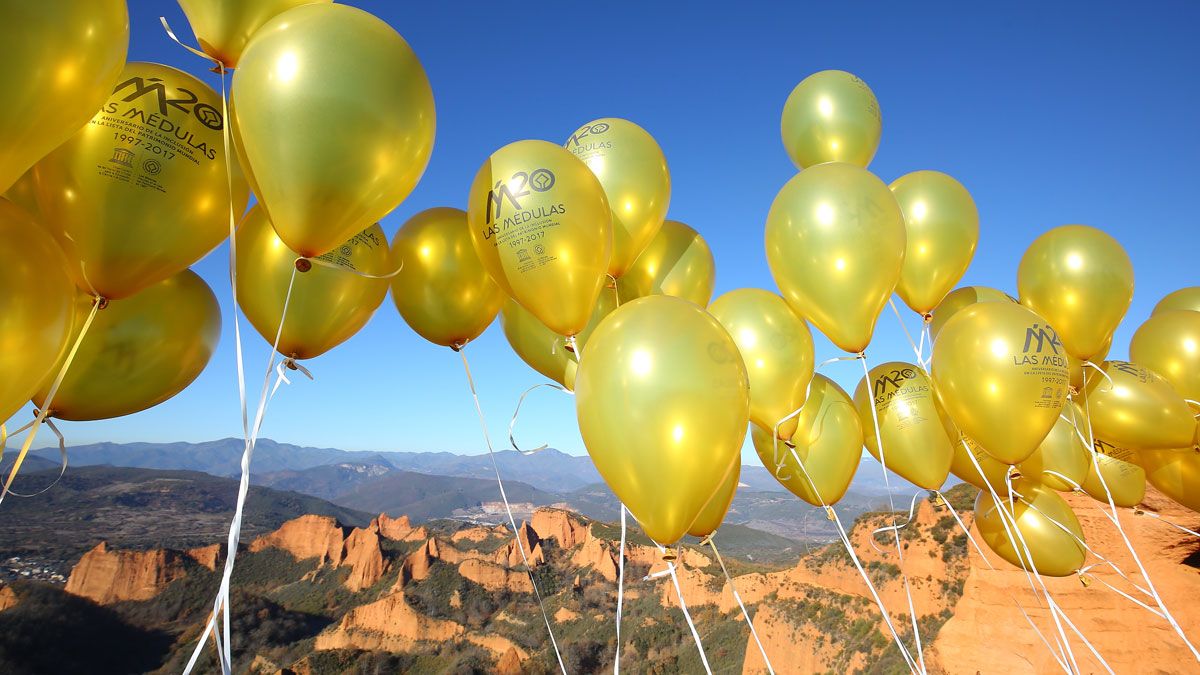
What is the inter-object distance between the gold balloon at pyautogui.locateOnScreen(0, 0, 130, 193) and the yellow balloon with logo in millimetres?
3417

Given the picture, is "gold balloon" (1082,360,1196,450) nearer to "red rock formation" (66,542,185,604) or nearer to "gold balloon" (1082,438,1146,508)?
"gold balloon" (1082,438,1146,508)

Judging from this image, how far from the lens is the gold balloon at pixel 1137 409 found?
163 inches

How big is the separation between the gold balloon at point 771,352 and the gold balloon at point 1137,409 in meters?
2.73

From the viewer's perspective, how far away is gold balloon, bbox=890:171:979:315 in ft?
12.5

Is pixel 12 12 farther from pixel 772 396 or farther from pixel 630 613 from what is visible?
pixel 630 613

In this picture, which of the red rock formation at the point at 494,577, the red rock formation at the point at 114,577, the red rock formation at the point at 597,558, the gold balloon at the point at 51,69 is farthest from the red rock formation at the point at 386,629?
Answer: the gold balloon at the point at 51,69

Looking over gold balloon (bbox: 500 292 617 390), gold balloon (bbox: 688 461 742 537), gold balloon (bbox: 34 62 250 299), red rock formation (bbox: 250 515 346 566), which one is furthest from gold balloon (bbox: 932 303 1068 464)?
red rock formation (bbox: 250 515 346 566)

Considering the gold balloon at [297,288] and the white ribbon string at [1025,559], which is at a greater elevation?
the gold balloon at [297,288]

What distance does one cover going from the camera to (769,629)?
82.8ft

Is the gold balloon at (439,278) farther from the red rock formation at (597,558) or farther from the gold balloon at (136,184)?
the red rock formation at (597,558)

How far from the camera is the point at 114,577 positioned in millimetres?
38125

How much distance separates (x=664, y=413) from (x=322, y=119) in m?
1.57

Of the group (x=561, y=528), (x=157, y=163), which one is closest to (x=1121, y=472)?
(x=157, y=163)

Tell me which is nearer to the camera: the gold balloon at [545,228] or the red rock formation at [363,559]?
the gold balloon at [545,228]
